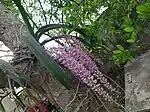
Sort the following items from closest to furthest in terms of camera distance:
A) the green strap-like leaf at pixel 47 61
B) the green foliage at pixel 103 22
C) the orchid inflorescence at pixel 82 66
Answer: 1. the green strap-like leaf at pixel 47 61
2. the orchid inflorescence at pixel 82 66
3. the green foliage at pixel 103 22

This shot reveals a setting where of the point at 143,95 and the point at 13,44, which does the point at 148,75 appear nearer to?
the point at 143,95

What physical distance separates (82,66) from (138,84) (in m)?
0.20

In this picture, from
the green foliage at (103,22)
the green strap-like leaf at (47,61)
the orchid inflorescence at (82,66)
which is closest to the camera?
the green strap-like leaf at (47,61)

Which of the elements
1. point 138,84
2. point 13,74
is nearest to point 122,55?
point 138,84

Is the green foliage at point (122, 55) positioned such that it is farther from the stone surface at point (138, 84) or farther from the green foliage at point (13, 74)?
the green foliage at point (13, 74)

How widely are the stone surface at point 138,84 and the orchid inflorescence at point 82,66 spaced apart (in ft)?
0.23

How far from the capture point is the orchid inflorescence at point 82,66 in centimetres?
110

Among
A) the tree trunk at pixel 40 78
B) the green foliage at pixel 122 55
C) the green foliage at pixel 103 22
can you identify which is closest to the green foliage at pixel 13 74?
the tree trunk at pixel 40 78

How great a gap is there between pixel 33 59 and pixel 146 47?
43 centimetres

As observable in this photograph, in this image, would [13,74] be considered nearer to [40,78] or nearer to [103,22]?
[40,78]

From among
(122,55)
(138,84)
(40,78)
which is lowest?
(138,84)

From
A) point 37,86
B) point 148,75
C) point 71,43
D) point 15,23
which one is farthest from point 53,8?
point 148,75

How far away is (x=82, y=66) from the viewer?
3.65 feet

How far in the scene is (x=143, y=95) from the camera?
1.04m
